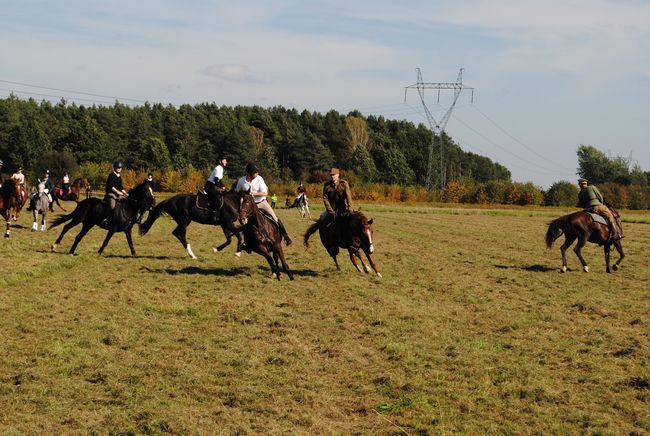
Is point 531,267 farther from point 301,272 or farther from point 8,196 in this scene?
point 8,196

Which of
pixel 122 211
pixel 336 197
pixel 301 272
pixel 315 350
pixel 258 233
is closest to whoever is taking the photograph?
pixel 315 350

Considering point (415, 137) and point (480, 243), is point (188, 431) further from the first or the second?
point (415, 137)

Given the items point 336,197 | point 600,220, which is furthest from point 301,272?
point 600,220

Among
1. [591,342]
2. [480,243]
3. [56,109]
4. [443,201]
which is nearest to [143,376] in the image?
[591,342]

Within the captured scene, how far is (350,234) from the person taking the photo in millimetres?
16938

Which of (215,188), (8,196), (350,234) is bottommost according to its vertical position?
(8,196)

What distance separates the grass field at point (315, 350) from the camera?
24.3 ft

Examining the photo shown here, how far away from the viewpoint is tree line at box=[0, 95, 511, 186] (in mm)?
106812

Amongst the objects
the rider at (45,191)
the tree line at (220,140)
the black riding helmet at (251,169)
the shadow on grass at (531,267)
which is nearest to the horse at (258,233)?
the black riding helmet at (251,169)

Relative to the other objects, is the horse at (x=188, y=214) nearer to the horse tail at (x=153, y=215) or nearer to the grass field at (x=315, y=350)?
the horse tail at (x=153, y=215)

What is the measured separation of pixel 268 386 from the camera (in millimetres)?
8375

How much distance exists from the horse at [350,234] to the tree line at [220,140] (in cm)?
7244

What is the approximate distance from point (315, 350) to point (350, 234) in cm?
703

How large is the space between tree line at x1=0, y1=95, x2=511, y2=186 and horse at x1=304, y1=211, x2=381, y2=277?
72.4m
